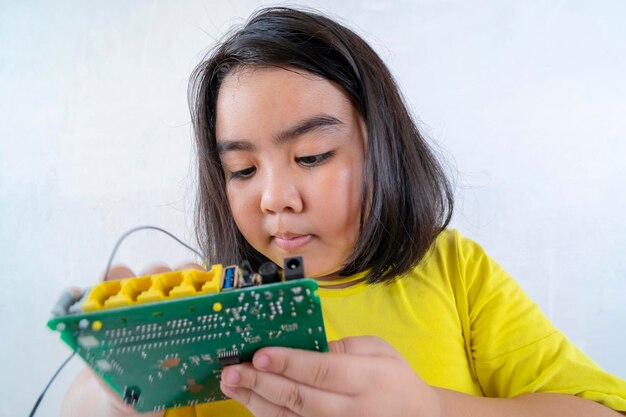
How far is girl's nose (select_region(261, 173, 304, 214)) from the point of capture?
0.73 m

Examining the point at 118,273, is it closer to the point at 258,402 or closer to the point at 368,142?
the point at 258,402

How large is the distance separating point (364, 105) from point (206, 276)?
450 millimetres

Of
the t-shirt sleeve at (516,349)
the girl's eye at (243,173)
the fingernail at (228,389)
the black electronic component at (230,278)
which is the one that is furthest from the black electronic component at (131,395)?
the t-shirt sleeve at (516,349)

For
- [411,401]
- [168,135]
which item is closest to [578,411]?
[411,401]

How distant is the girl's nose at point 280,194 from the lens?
28.9 inches

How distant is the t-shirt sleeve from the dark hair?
0.13 meters

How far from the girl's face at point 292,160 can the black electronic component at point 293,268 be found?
9.9 inches

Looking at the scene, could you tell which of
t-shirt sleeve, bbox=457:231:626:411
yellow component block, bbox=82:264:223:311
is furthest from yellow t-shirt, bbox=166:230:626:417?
yellow component block, bbox=82:264:223:311

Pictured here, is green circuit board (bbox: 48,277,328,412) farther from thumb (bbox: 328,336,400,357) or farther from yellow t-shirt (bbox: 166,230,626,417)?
yellow t-shirt (bbox: 166,230,626,417)

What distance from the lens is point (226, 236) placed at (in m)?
1.01

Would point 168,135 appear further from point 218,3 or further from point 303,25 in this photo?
point 303,25

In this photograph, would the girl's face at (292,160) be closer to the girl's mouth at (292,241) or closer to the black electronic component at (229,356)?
the girl's mouth at (292,241)

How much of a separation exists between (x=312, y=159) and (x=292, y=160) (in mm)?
32

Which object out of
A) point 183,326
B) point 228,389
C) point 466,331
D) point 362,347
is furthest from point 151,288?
point 466,331
